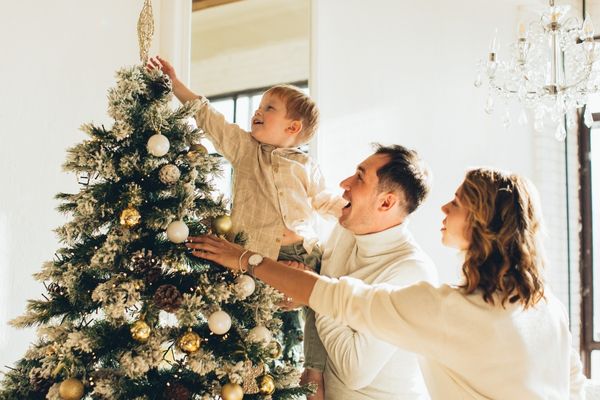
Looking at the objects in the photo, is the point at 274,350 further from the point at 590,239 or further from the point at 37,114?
the point at 590,239

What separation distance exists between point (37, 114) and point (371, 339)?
1423 mm

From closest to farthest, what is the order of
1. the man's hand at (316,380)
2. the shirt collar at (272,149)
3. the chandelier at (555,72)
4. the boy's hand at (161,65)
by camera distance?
the boy's hand at (161,65), the man's hand at (316,380), the shirt collar at (272,149), the chandelier at (555,72)

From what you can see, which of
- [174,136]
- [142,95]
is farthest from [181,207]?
[142,95]

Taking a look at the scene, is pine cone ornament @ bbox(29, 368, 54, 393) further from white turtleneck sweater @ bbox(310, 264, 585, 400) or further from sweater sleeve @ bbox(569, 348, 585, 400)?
sweater sleeve @ bbox(569, 348, 585, 400)

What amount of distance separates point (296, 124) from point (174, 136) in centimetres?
63

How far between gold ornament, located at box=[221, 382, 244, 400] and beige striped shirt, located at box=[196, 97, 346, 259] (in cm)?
59

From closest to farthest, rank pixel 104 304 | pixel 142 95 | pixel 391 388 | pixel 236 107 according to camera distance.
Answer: pixel 104 304 → pixel 142 95 → pixel 391 388 → pixel 236 107

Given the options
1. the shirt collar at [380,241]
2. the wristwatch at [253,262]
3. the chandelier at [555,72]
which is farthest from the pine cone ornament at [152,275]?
the chandelier at [555,72]

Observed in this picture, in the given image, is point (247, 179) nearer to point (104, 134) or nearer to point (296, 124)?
point (296, 124)

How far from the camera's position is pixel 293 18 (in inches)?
126

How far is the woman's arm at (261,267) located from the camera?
161 cm

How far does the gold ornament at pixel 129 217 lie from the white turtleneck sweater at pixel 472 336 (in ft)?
1.75

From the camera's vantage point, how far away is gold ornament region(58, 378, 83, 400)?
1.48 metres

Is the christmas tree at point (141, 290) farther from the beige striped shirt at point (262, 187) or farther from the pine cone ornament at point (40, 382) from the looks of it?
the beige striped shirt at point (262, 187)
